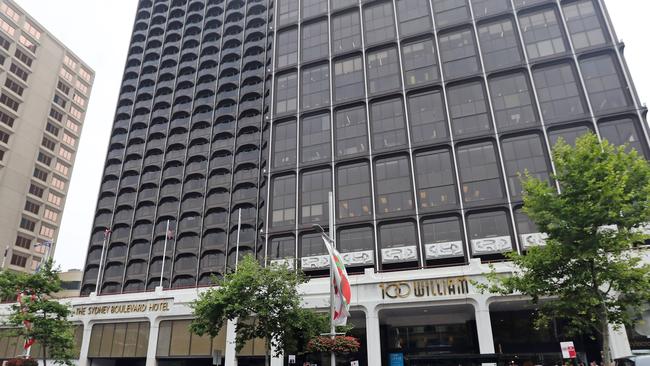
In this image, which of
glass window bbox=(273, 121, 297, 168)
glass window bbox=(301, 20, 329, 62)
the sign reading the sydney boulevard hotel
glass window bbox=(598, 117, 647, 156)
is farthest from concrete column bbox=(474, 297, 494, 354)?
glass window bbox=(301, 20, 329, 62)

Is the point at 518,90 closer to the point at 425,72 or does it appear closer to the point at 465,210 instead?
the point at 425,72

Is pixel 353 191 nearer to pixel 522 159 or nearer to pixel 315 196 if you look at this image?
pixel 315 196

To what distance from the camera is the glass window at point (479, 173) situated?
44.3m

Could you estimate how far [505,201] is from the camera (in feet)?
142

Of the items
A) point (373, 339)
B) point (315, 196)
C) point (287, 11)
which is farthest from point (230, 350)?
point (287, 11)

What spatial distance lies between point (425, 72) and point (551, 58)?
13.2m

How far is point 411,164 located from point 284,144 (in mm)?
15804

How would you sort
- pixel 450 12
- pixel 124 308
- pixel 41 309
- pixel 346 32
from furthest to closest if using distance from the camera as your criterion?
pixel 346 32 < pixel 450 12 < pixel 124 308 < pixel 41 309

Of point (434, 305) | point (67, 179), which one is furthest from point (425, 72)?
point (67, 179)

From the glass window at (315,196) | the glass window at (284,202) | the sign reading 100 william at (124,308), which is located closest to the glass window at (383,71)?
the glass window at (315,196)

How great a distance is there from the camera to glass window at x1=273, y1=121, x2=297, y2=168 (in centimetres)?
5269

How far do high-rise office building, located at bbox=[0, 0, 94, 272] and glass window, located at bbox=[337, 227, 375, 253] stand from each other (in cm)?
6158

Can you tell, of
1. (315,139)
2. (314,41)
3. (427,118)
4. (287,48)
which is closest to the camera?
(427,118)

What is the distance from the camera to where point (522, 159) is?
146 ft
